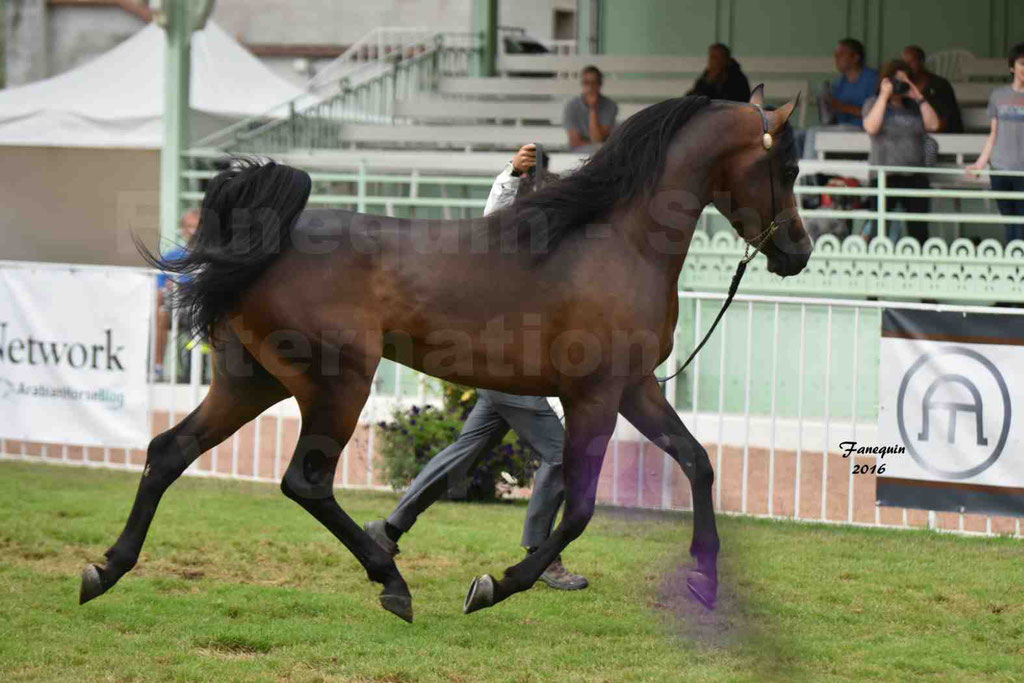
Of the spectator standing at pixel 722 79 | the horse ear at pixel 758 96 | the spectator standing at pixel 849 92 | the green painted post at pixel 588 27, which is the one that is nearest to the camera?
the horse ear at pixel 758 96

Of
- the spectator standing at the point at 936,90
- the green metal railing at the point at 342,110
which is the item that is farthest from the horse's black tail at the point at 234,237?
the green metal railing at the point at 342,110

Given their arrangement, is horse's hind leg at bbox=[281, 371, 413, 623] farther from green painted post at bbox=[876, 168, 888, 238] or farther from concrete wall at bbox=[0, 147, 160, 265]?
concrete wall at bbox=[0, 147, 160, 265]

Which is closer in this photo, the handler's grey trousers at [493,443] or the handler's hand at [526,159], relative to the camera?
the handler's hand at [526,159]

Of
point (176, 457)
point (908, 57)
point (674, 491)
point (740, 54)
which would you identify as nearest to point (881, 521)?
point (674, 491)

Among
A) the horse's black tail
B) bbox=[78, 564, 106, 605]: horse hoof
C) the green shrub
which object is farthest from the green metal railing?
bbox=[78, 564, 106, 605]: horse hoof

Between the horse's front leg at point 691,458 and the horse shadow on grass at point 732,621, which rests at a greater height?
the horse's front leg at point 691,458

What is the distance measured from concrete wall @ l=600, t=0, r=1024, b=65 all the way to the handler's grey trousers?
10191mm

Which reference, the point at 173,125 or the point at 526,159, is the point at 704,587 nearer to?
the point at 526,159

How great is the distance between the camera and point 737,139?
18.0 ft

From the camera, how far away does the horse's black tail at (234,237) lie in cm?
522

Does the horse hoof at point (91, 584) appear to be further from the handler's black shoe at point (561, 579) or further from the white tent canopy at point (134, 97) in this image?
the white tent canopy at point (134, 97)

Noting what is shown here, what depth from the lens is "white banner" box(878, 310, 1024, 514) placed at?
24.6 feet

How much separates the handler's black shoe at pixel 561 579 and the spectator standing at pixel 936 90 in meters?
7.94

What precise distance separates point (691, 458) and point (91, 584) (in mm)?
2370
